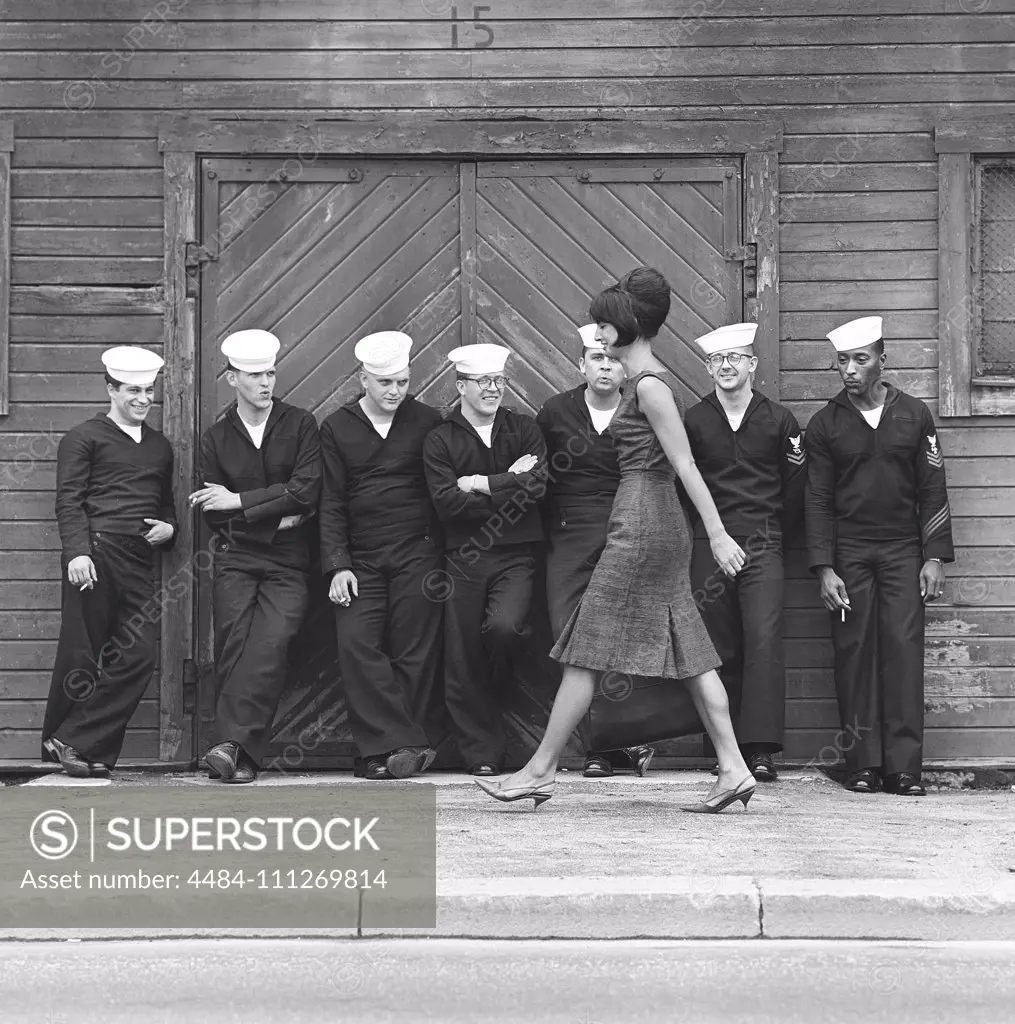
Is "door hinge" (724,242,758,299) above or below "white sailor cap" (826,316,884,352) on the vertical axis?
above

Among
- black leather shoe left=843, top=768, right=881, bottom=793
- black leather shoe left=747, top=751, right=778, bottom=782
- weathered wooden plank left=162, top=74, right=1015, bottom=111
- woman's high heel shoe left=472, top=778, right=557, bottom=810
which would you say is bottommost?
black leather shoe left=843, top=768, right=881, bottom=793

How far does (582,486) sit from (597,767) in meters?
1.37

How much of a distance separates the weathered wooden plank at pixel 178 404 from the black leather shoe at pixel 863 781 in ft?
10.8

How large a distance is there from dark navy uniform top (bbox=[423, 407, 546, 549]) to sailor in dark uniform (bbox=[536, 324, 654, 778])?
108mm

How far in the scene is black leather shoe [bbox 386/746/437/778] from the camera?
7.95m

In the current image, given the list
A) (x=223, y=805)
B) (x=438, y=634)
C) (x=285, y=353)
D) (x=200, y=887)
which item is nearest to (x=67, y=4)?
(x=285, y=353)

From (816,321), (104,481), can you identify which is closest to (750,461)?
(816,321)

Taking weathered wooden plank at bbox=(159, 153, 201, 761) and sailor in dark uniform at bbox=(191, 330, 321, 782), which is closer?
sailor in dark uniform at bbox=(191, 330, 321, 782)

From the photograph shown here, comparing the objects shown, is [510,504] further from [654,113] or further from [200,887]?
[200,887]

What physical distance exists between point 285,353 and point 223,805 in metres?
2.64

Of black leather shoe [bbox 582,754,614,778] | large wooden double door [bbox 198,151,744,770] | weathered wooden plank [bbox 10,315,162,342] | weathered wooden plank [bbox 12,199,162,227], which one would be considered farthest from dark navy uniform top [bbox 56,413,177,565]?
black leather shoe [bbox 582,754,614,778]

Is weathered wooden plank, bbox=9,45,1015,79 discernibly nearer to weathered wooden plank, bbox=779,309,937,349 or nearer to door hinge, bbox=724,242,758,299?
door hinge, bbox=724,242,758,299

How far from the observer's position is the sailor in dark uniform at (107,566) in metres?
8.05

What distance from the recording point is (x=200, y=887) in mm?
5195
